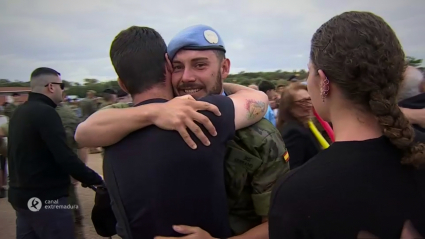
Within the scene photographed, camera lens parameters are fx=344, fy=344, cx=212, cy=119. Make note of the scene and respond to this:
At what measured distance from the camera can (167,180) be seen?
49.6 inches

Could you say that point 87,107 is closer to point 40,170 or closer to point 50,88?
point 50,88

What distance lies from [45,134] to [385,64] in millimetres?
2816

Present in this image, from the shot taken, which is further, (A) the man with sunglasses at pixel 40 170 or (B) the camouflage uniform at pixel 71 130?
(B) the camouflage uniform at pixel 71 130

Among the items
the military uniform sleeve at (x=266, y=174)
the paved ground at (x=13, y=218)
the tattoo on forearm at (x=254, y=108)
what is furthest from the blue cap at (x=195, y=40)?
the paved ground at (x=13, y=218)

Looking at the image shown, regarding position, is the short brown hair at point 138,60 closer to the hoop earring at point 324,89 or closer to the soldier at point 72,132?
the hoop earring at point 324,89

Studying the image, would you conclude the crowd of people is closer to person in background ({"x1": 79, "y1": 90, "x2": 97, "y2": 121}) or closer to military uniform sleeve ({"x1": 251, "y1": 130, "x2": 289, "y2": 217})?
military uniform sleeve ({"x1": 251, "y1": 130, "x2": 289, "y2": 217})

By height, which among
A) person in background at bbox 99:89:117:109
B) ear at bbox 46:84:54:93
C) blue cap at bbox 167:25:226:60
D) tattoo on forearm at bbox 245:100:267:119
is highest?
blue cap at bbox 167:25:226:60

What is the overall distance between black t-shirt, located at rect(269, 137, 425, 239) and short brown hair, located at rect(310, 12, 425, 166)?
59 mm

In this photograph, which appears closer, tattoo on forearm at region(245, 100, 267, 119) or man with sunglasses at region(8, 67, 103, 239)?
tattoo on forearm at region(245, 100, 267, 119)

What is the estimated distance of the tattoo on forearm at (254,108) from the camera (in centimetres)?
152

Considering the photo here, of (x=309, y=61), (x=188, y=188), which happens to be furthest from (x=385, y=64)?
(x=188, y=188)

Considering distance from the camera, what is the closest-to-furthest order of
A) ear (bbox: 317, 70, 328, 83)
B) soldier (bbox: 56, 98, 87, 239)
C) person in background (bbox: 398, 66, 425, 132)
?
ear (bbox: 317, 70, 328, 83), person in background (bbox: 398, 66, 425, 132), soldier (bbox: 56, 98, 87, 239)

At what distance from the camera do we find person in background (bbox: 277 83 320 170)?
3.06 metres

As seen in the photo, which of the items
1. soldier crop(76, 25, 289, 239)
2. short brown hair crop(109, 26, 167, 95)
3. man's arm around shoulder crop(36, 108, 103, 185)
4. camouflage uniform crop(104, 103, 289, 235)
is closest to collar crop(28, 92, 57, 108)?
man's arm around shoulder crop(36, 108, 103, 185)
